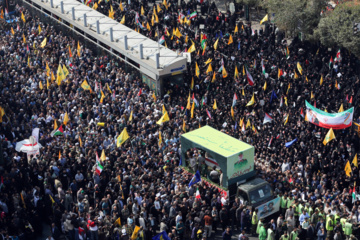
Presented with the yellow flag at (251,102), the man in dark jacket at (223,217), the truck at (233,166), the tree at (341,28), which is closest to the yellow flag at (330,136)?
the truck at (233,166)

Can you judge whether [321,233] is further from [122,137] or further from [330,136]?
[122,137]

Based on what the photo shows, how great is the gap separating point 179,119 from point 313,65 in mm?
9587

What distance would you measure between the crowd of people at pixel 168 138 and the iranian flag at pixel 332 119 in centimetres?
72

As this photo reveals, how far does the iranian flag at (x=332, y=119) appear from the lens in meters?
27.4

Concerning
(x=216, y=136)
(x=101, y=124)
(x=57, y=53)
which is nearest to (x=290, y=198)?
(x=216, y=136)

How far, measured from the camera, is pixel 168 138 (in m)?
29.0

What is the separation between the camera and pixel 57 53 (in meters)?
39.9

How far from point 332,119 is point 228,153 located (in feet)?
17.6

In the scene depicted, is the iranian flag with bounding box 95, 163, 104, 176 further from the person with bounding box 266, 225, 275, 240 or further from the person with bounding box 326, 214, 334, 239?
the person with bounding box 326, 214, 334, 239

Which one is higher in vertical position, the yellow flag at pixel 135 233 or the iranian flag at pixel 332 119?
the iranian flag at pixel 332 119

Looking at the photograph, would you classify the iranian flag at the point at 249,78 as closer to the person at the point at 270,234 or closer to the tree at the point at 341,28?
the tree at the point at 341,28

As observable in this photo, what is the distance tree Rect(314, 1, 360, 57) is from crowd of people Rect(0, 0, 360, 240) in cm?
65

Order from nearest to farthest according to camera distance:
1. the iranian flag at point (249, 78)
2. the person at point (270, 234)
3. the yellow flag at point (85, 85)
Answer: the person at point (270, 234) < the iranian flag at point (249, 78) < the yellow flag at point (85, 85)

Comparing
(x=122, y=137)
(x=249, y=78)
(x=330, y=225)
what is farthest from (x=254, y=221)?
(x=249, y=78)
